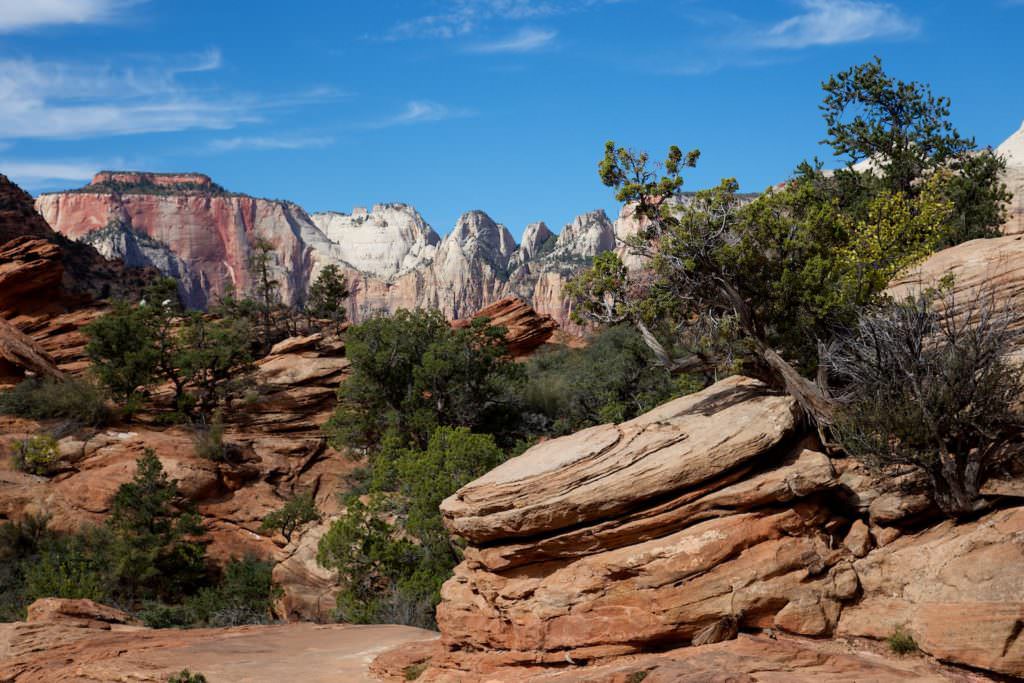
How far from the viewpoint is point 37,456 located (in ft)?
118

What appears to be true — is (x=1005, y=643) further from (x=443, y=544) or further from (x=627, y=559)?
(x=443, y=544)

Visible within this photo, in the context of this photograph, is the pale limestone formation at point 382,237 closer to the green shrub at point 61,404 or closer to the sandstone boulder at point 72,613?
the green shrub at point 61,404

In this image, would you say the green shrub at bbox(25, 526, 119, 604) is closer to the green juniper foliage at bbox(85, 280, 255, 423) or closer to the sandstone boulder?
the sandstone boulder

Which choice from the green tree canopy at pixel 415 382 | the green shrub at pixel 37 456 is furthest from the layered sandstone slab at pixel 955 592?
the green shrub at pixel 37 456

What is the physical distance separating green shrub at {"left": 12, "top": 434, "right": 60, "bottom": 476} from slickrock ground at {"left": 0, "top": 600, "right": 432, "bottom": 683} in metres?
18.0

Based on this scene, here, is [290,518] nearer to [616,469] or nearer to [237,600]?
[237,600]

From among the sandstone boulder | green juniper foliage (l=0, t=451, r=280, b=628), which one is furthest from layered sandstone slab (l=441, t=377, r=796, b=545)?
green juniper foliage (l=0, t=451, r=280, b=628)

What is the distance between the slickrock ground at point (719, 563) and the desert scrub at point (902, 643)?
0.19 meters

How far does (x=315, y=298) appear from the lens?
59938 millimetres

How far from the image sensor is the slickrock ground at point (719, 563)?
11.2 meters

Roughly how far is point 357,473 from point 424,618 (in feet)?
50.1

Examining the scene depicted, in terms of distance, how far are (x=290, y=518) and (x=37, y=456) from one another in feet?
38.7

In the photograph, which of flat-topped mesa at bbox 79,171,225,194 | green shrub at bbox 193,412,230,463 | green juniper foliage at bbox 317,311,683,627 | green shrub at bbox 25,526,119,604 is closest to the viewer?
green shrub at bbox 25,526,119,604

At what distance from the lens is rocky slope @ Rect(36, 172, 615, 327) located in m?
137
